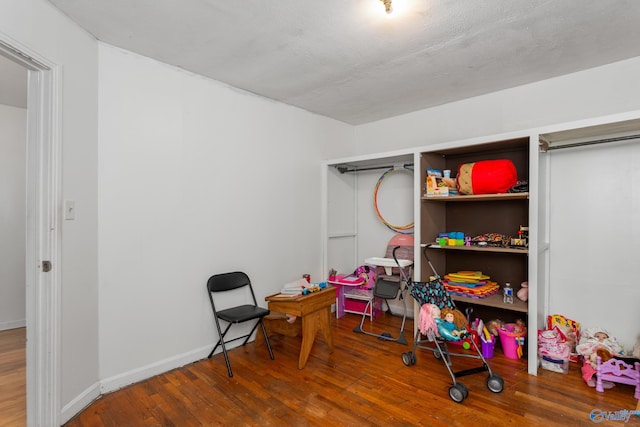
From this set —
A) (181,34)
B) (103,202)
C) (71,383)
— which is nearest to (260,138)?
(181,34)

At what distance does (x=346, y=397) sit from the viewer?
234 cm

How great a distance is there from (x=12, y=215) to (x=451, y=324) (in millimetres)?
4923

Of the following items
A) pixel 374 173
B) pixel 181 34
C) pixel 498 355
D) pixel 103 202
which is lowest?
pixel 498 355

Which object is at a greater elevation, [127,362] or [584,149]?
[584,149]

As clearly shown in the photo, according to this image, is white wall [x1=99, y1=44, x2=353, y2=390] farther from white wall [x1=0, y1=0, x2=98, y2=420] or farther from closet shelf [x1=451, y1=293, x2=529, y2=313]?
closet shelf [x1=451, y1=293, x2=529, y2=313]

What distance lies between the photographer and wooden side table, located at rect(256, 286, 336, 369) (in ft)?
9.29

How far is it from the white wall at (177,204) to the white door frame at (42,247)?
1.33 feet

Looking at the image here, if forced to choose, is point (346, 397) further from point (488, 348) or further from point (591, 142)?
point (591, 142)

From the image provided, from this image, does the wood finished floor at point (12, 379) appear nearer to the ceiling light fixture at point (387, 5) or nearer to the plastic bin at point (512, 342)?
the ceiling light fixture at point (387, 5)

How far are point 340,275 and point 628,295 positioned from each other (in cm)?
290

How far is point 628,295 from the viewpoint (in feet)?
9.12

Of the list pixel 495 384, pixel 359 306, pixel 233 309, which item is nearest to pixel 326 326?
pixel 233 309

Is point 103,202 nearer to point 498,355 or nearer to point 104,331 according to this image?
point 104,331

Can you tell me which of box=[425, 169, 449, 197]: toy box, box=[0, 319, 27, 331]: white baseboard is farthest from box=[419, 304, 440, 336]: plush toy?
box=[0, 319, 27, 331]: white baseboard
